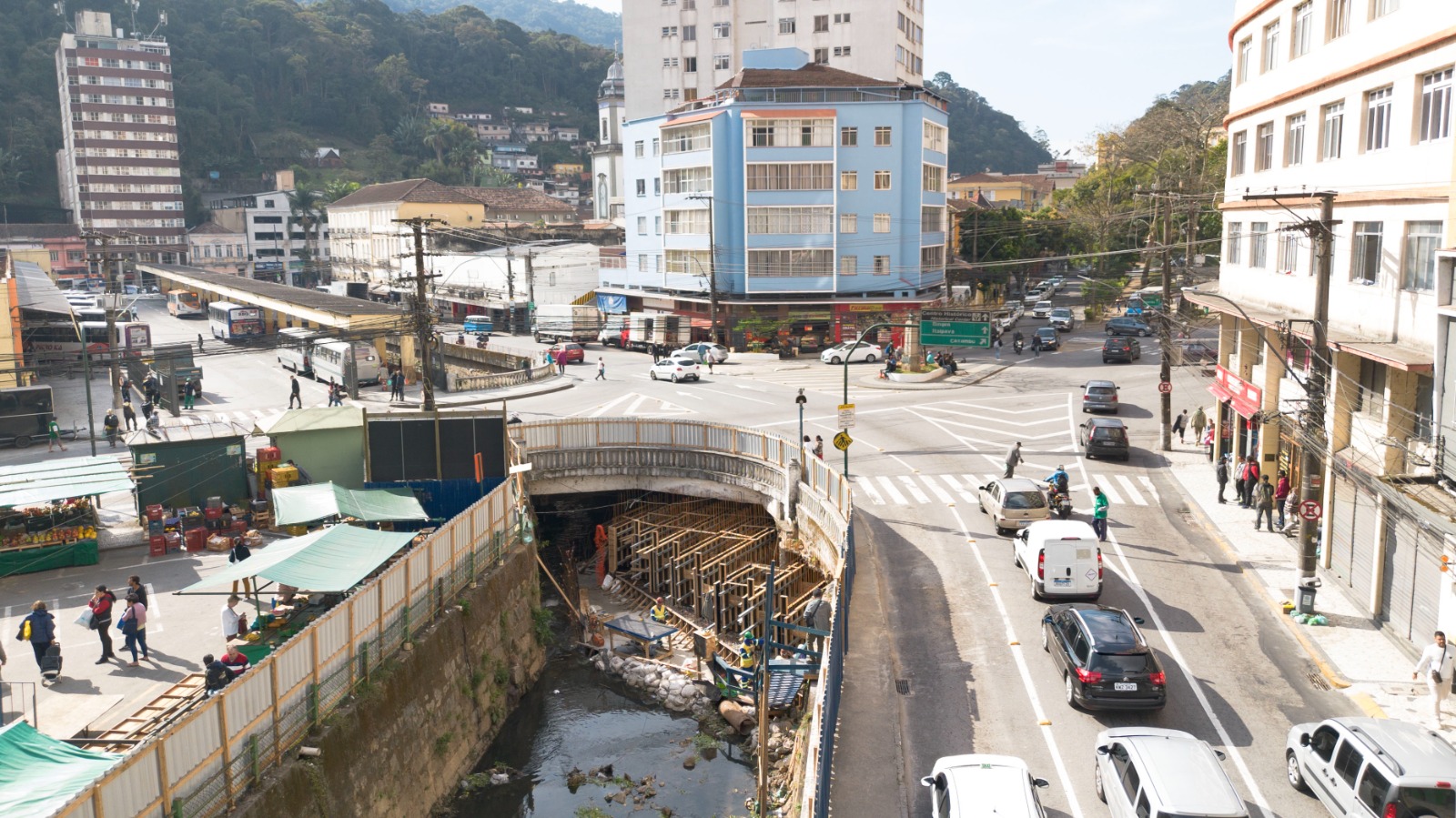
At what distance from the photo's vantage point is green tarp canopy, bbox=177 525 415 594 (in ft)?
70.6

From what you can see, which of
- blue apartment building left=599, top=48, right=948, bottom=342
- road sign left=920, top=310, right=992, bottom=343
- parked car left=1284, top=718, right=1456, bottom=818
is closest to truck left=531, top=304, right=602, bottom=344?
blue apartment building left=599, top=48, right=948, bottom=342

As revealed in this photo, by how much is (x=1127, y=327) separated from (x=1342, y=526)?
152 feet

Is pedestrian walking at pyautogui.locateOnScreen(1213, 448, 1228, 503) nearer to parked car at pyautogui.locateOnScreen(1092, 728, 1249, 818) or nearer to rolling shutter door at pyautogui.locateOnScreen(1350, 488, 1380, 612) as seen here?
rolling shutter door at pyautogui.locateOnScreen(1350, 488, 1380, 612)

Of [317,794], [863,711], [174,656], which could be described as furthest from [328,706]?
[863,711]

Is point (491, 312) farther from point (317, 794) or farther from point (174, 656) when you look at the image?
point (317, 794)

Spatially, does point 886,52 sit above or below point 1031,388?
above

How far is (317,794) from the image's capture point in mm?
16703

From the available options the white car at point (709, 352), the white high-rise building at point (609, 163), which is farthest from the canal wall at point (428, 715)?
the white high-rise building at point (609, 163)

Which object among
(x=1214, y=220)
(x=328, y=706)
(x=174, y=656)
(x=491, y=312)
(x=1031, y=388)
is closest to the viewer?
(x=328, y=706)

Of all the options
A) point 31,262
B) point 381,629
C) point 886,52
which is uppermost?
point 886,52

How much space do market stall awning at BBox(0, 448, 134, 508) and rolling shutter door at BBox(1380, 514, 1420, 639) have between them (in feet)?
96.0

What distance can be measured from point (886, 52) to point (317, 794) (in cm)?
8593

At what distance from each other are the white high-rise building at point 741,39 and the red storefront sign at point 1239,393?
199ft

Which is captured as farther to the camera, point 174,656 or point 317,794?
point 174,656
